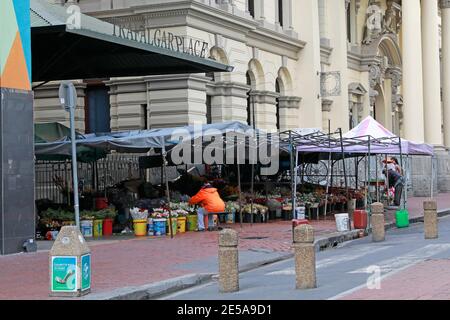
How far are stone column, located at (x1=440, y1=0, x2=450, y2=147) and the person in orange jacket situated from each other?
2998 cm

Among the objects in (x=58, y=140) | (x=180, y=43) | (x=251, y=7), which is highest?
(x=251, y=7)

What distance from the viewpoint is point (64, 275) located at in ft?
34.7

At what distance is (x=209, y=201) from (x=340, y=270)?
26.6ft

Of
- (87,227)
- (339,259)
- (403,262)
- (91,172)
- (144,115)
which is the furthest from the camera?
(144,115)

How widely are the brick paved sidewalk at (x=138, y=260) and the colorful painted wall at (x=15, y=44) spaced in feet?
11.9

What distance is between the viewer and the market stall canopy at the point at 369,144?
946 inches

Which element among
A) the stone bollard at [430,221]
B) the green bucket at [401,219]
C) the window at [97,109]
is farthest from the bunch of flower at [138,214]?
the window at [97,109]

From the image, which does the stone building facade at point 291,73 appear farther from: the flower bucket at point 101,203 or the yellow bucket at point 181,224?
the yellow bucket at point 181,224

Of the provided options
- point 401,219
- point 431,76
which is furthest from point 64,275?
point 431,76

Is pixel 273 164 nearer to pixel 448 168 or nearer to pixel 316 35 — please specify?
pixel 316 35

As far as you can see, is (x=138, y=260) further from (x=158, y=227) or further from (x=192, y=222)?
(x=192, y=222)

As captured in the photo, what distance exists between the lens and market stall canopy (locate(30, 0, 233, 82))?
719 inches

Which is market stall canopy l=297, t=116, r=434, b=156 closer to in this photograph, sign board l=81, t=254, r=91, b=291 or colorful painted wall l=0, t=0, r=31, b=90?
colorful painted wall l=0, t=0, r=31, b=90
